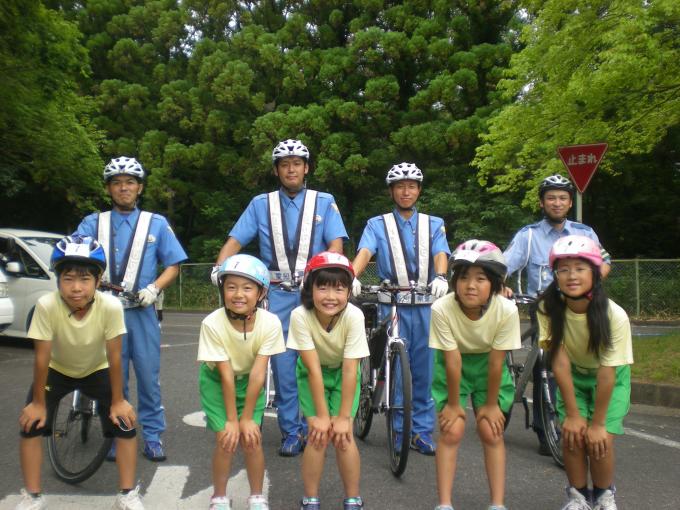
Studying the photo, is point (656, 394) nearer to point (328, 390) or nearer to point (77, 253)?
point (328, 390)

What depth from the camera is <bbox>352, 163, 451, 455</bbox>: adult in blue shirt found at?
5.05m

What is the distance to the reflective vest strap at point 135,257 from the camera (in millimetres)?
4809

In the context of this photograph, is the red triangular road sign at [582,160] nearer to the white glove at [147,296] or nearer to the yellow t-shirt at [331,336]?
the yellow t-shirt at [331,336]

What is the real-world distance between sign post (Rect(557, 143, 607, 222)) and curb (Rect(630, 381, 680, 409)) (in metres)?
3.02

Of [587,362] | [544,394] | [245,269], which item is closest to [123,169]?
[245,269]

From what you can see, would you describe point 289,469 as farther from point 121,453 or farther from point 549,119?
point 549,119

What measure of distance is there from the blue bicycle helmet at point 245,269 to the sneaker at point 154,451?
163cm

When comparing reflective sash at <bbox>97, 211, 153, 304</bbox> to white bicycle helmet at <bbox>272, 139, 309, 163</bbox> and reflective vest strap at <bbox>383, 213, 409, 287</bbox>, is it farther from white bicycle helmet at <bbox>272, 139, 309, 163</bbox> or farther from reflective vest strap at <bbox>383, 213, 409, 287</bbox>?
reflective vest strap at <bbox>383, 213, 409, 287</bbox>

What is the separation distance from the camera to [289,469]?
4598 millimetres

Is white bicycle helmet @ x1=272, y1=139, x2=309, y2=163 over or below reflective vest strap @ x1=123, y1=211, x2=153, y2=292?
over

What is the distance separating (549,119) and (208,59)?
14688 millimetres

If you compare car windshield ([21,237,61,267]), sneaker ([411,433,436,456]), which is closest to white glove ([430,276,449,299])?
sneaker ([411,433,436,456])

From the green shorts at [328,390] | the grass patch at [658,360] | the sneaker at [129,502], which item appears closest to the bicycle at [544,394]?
the green shorts at [328,390]

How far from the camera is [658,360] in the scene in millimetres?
7523
